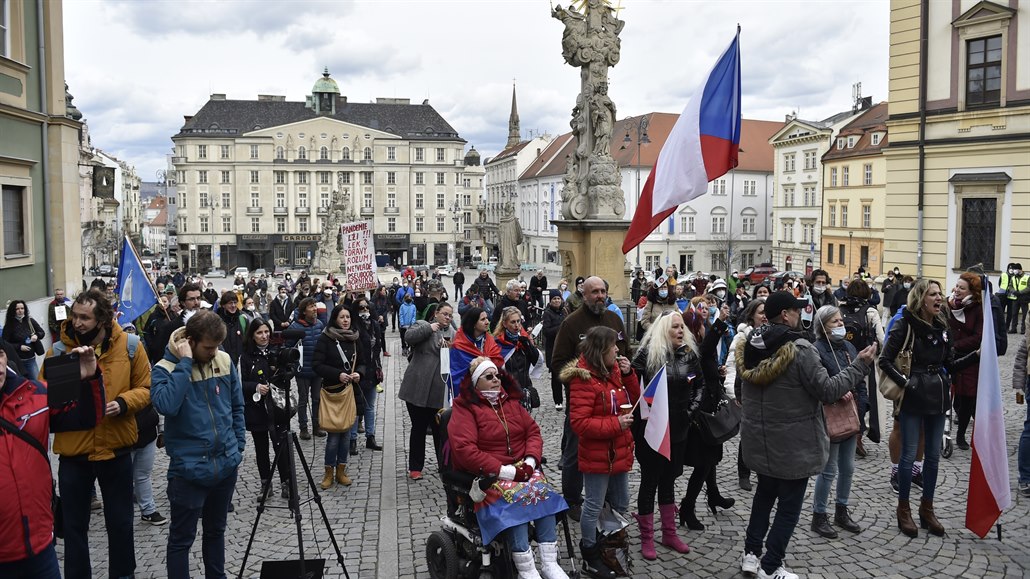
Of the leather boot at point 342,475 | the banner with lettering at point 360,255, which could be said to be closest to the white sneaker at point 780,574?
the leather boot at point 342,475

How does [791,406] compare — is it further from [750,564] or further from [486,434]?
[486,434]

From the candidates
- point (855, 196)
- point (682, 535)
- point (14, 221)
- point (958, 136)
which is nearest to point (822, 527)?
point (682, 535)

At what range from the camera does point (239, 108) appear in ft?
297

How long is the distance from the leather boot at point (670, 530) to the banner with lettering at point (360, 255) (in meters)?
9.19

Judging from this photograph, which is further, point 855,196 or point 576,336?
point 855,196

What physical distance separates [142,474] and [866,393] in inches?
301

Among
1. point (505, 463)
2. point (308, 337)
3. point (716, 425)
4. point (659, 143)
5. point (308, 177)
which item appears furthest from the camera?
point (308, 177)

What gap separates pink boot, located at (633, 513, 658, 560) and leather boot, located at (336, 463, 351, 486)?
350cm

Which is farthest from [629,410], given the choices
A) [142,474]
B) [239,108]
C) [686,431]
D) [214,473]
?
[239,108]

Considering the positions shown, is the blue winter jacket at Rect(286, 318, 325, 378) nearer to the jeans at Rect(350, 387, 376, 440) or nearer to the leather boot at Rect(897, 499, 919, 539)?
the jeans at Rect(350, 387, 376, 440)

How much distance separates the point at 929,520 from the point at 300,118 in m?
91.1

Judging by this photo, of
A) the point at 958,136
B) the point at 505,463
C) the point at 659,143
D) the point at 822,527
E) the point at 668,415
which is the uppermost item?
the point at 659,143

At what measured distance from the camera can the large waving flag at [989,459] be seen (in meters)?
6.29

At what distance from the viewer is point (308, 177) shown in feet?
296
